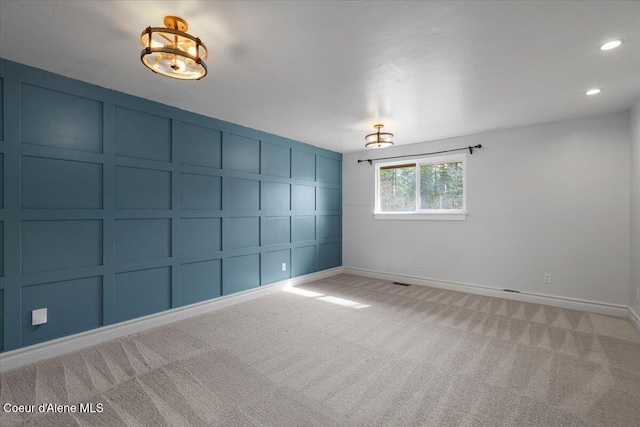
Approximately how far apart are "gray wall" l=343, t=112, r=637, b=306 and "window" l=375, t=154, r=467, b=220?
0.18m

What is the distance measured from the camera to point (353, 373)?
234cm

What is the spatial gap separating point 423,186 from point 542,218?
1842 millimetres

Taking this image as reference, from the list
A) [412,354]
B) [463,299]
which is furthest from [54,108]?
[463,299]

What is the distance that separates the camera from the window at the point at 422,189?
4.86 m

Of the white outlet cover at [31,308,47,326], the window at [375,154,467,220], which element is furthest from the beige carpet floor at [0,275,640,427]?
the window at [375,154,467,220]

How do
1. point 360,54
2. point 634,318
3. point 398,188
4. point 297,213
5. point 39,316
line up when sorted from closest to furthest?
point 360,54
point 39,316
point 634,318
point 297,213
point 398,188

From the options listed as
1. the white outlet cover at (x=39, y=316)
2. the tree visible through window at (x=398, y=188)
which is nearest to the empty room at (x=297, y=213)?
the white outlet cover at (x=39, y=316)

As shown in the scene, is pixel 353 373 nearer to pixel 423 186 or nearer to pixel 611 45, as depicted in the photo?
pixel 611 45

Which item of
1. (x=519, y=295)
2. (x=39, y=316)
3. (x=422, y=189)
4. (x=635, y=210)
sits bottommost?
(x=519, y=295)

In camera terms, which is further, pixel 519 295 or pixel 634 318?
pixel 519 295

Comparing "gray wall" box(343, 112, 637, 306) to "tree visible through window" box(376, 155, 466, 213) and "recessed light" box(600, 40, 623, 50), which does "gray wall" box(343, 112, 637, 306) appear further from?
"recessed light" box(600, 40, 623, 50)

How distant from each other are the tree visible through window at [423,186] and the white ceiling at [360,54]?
54.6 inches

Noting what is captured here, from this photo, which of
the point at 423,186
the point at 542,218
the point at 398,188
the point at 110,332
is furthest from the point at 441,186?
the point at 110,332

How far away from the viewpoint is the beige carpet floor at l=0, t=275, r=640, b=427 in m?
1.86
